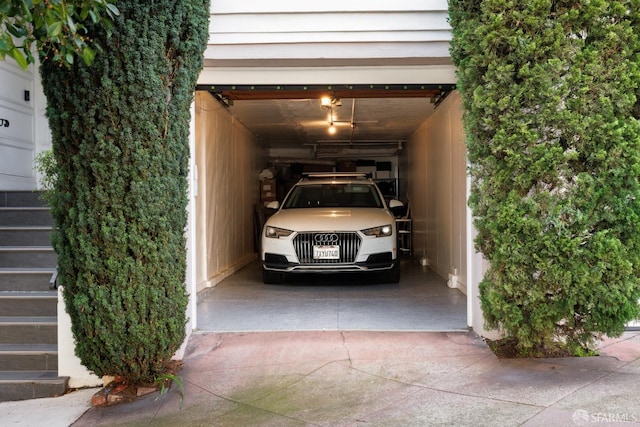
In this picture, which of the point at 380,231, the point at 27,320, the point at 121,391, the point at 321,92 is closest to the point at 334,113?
the point at 321,92

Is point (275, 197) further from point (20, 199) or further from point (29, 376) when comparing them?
point (29, 376)

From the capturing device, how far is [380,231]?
7.88 metres

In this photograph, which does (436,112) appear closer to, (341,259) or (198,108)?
(341,259)

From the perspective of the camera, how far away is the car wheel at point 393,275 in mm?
8172

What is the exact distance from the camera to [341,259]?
771 cm

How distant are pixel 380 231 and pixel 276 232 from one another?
1.50 meters

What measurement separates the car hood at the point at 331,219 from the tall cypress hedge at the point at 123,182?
12.7 ft

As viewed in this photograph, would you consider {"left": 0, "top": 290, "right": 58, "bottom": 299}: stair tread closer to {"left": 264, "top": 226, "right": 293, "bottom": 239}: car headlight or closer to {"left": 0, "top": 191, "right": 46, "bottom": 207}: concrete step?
{"left": 0, "top": 191, "right": 46, "bottom": 207}: concrete step

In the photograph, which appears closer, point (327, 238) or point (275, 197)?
point (327, 238)

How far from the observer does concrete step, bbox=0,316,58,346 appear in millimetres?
4789

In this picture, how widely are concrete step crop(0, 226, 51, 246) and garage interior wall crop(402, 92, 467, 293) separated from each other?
184 inches

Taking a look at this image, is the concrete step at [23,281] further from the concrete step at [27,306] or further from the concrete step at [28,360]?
the concrete step at [28,360]

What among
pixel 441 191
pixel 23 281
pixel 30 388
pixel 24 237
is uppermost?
pixel 441 191

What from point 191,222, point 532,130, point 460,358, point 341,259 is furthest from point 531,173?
point 341,259
